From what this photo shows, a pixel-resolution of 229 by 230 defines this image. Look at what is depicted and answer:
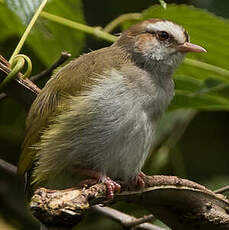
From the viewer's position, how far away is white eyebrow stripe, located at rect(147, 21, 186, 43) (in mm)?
3377

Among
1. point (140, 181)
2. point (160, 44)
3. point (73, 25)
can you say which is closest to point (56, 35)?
point (73, 25)

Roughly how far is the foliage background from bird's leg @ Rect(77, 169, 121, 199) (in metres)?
0.87

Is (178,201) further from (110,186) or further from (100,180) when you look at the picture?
(100,180)

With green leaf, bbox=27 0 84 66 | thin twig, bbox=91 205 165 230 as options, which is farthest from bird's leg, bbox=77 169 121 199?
green leaf, bbox=27 0 84 66

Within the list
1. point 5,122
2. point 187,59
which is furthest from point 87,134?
point 5,122

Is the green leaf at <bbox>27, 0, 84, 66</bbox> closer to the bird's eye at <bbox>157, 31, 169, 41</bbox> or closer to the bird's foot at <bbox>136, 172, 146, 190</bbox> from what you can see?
the bird's eye at <bbox>157, 31, 169, 41</bbox>

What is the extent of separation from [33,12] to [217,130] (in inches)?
97.2

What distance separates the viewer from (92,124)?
3.01 m

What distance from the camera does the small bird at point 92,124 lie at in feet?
9.89

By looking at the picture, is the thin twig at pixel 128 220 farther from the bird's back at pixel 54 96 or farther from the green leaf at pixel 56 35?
the green leaf at pixel 56 35

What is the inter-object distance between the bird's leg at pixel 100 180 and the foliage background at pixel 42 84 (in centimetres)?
87

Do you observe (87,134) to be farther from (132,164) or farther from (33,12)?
(33,12)

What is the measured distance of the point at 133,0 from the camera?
5156 mm

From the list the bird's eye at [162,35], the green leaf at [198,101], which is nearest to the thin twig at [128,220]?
the green leaf at [198,101]
